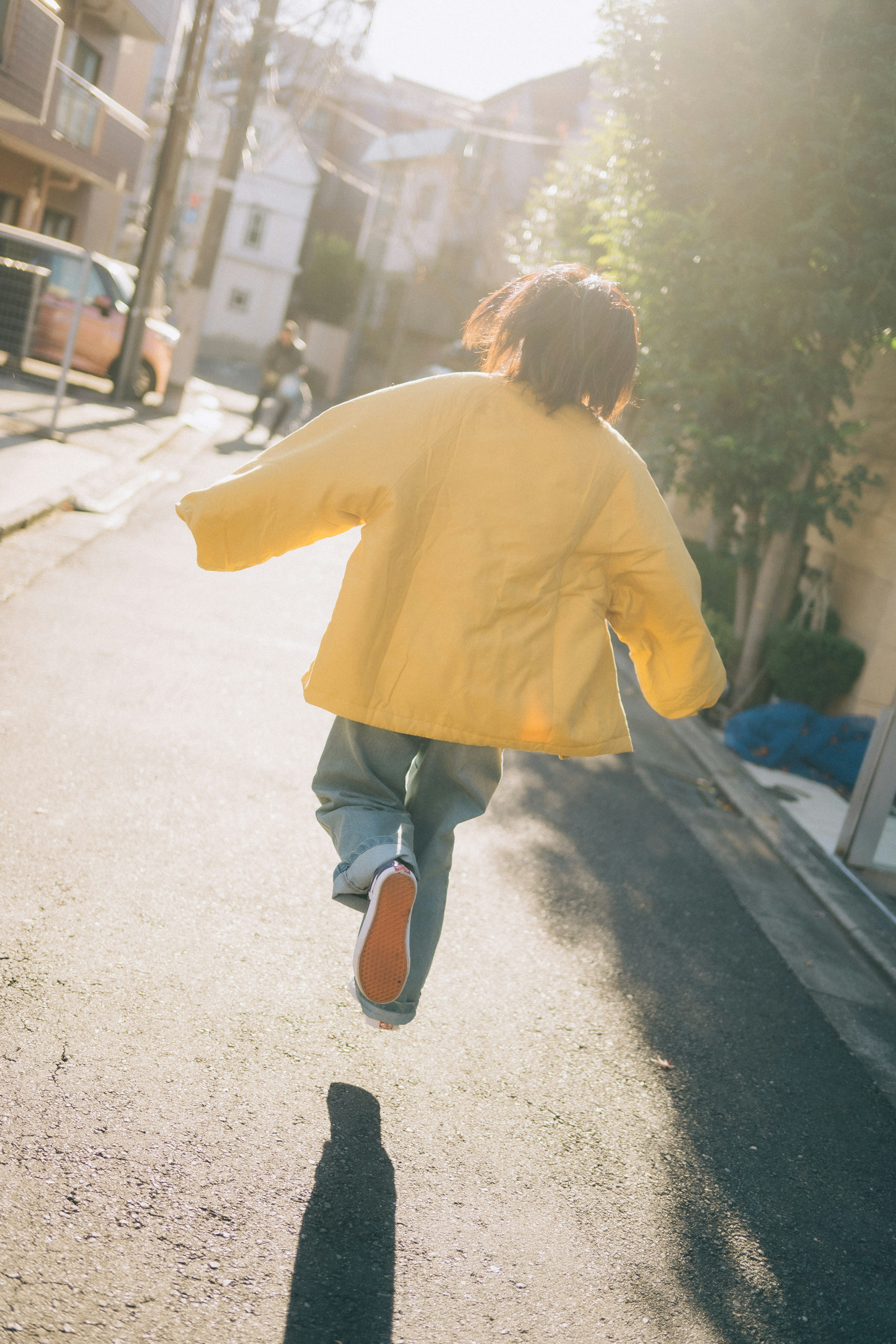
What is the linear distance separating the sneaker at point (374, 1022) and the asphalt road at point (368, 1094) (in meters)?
0.03

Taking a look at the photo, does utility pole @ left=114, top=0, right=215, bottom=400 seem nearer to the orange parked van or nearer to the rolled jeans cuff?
the orange parked van

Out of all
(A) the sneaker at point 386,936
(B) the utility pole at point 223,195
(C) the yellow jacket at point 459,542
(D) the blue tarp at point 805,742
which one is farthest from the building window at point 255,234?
(A) the sneaker at point 386,936

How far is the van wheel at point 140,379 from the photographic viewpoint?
15750mm

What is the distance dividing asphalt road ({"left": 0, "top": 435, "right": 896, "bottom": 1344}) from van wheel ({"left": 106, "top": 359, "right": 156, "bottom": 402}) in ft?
38.3

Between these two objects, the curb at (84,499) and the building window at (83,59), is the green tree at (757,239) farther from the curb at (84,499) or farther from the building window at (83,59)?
the building window at (83,59)

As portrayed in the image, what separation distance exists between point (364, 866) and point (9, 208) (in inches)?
802

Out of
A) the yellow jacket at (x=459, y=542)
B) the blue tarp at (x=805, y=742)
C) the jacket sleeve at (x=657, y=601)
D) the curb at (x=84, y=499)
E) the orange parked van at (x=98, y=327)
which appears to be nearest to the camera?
the yellow jacket at (x=459, y=542)

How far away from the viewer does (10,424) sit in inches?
424

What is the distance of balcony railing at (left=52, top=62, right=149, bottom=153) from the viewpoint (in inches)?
722

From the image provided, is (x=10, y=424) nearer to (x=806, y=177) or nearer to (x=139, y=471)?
(x=139, y=471)

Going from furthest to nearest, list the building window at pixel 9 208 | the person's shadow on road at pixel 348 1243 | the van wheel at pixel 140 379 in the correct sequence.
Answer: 1. the building window at pixel 9 208
2. the van wheel at pixel 140 379
3. the person's shadow on road at pixel 348 1243

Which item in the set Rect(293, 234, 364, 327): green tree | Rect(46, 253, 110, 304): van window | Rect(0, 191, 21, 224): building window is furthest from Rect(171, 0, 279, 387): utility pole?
Rect(293, 234, 364, 327): green tree

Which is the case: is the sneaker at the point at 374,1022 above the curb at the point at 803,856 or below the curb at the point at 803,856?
above

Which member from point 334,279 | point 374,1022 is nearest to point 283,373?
point 374,1022
